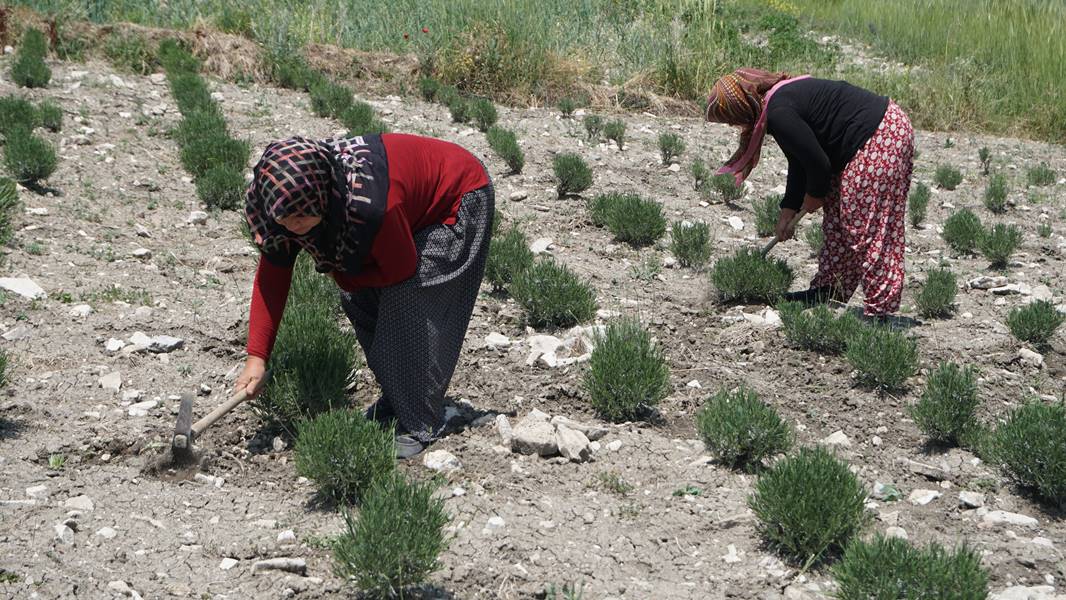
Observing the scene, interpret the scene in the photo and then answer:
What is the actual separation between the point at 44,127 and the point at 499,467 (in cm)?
602

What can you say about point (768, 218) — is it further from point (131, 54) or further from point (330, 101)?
point (131, 54)

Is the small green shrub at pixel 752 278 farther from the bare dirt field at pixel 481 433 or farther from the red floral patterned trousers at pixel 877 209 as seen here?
the red floral patterned trousers at pixel 877 209

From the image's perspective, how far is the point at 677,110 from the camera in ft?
39.9

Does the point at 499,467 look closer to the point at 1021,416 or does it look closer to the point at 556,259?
the point at 1021,416

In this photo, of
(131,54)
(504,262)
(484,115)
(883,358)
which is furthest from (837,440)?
(131,54)

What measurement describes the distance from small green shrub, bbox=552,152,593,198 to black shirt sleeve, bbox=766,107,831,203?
275cm

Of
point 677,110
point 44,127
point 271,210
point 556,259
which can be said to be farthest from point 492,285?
point 677,110

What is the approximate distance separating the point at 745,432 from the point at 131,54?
9122mm

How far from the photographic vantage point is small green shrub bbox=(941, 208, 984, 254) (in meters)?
7.66

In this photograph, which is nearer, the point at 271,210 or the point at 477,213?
the point at 271,210

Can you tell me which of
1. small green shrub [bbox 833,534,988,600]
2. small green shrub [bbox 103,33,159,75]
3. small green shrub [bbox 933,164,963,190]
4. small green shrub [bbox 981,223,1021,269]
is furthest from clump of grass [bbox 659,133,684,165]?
small green shrub [bbox 833,534,988,600]

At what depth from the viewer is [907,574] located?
10.0ft

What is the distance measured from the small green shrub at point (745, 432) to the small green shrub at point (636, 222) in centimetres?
326

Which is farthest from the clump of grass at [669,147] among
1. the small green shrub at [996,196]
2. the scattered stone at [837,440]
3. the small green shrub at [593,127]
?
the scattered stone at [837,440]
